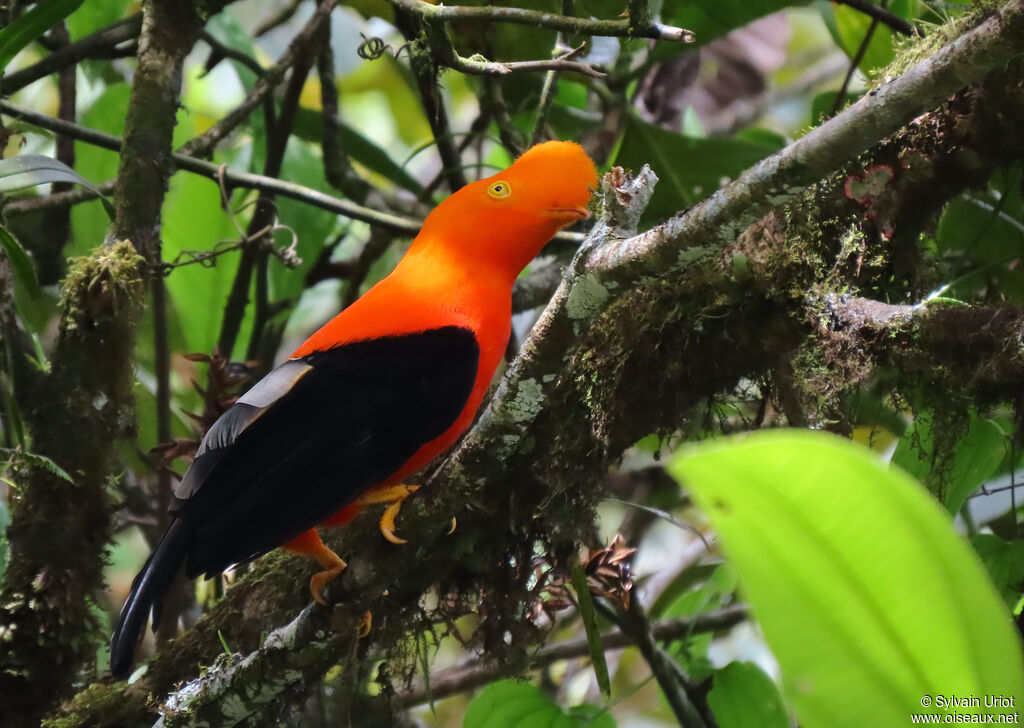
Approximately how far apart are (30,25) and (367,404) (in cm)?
100

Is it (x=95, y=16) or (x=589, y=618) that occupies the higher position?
(x=95, y=16)

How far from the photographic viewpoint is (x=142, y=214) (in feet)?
6.92

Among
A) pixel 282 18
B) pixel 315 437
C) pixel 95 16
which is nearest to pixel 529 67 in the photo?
pixel 315 437

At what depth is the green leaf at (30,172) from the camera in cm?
174

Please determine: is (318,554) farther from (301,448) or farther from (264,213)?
(264,213)

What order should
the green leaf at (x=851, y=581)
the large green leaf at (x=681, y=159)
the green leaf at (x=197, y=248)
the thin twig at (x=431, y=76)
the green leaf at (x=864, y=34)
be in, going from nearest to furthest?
the green leaf at (x=851, y=581)
the thin twig at (x=431, y=76)
the green leaf at (x=864, y=34)
the large green leaf at (x=681, y=159)
the green leaf at (x=197, y=248)

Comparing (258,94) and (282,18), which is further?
(282,18)

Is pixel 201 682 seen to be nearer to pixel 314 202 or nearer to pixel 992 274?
pixel 314 202

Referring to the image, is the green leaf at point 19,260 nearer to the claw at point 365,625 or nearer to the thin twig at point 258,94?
the thin twig at point 258,94

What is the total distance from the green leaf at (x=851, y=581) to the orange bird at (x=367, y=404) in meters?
1.10

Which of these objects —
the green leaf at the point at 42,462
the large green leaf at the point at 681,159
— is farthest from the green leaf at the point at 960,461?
the green leaf at the point at 42,462

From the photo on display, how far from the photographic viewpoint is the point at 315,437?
186 cm

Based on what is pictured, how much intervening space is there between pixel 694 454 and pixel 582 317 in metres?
0.85

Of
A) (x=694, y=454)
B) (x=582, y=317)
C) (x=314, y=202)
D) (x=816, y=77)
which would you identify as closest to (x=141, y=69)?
(x=314, y=202)
